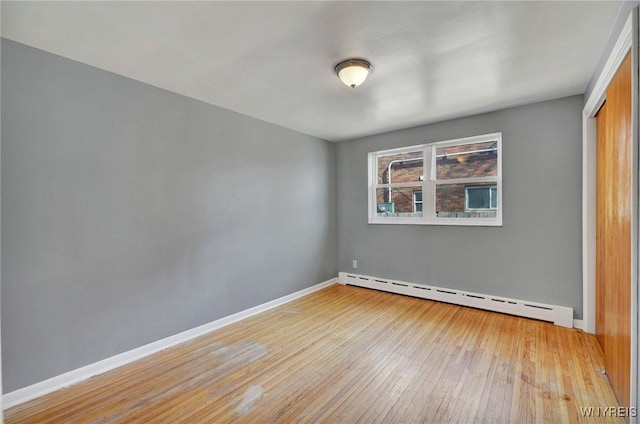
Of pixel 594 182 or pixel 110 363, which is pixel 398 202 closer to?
pixel 594 182

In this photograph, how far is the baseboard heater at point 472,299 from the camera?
10.3 feet

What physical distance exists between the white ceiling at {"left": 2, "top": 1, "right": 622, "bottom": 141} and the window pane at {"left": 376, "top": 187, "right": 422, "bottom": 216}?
1.61 metres

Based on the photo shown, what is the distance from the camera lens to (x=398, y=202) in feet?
14.9

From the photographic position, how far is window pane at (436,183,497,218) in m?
3.71

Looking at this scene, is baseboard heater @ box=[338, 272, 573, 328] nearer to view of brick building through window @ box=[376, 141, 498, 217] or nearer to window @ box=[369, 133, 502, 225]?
window @ box=[369, 133, 502, 225]

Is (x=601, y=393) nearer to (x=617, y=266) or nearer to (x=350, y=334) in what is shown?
(x=617, y=266)

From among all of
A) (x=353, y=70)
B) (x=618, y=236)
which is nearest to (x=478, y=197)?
(x=618, y=236)

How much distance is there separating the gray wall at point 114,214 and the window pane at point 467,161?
2.44 meters

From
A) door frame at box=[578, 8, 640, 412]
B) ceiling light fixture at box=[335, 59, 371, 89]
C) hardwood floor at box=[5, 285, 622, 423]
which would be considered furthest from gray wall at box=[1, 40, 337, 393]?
door frame at box=[578, 8, 640, 412]

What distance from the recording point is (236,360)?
8.30 ft

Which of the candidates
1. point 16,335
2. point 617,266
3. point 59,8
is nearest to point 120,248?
point 16,335

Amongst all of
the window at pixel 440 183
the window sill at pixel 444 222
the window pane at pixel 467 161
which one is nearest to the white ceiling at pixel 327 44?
the window pane at pixel 467 161

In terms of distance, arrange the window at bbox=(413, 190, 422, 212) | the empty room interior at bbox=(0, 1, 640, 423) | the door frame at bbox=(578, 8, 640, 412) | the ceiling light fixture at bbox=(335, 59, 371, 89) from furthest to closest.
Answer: the window at bbox=(413, 190, 422, 212)
the ceiling light fixture at bbox=(335, 59, 371, 89)
the empty room interior at bbox=(0, 1, 640, 423)
the door frame at bbox=(578, 8, 640, 412)

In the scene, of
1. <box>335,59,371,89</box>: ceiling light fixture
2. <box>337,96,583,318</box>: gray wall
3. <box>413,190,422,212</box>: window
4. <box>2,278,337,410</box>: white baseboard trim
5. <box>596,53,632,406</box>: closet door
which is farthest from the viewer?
<box>413,190,422,212</box>: window
